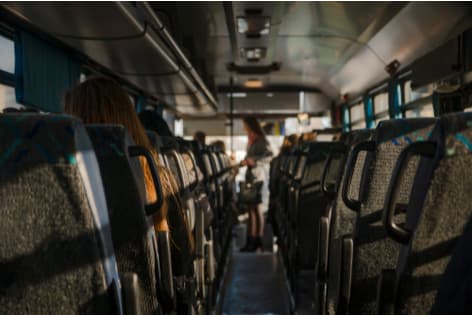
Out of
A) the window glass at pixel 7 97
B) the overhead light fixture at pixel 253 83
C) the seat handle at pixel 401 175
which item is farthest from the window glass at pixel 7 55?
the overhead light fixture at pixel 253 83

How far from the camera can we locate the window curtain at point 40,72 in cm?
468

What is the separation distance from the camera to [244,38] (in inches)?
304

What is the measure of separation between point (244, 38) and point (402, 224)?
20.3ft

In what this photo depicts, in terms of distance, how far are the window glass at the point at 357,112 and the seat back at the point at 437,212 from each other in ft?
32.0

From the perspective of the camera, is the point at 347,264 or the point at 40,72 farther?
the point at 40,72

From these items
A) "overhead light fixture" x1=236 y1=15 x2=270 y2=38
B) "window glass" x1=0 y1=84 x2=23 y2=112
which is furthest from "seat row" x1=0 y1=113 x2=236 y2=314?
"overhead light fixture" x1=236 y1=15 x2=270 y2=38

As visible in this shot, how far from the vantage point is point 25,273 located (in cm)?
124

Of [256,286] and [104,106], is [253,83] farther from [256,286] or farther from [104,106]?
[104,106]

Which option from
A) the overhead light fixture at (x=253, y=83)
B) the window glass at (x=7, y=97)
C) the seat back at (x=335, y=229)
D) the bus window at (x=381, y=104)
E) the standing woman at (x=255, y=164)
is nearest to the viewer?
the seat back at (x=335, y=229)

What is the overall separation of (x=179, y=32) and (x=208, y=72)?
4117mm

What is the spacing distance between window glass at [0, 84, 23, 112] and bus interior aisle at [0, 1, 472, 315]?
0.02 metres

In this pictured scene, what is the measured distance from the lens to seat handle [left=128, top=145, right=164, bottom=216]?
5.33 ft

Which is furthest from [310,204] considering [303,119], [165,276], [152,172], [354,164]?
[303,119]

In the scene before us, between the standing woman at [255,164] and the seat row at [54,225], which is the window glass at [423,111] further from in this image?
the seat row at [54,225]
